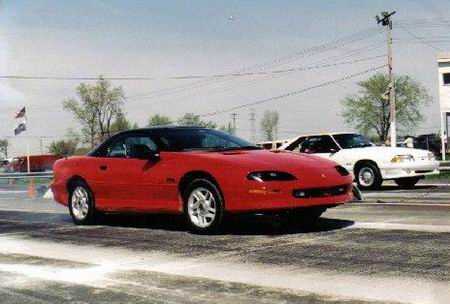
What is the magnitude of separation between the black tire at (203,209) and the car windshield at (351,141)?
9.21 meters

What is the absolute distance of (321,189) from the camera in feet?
23.8

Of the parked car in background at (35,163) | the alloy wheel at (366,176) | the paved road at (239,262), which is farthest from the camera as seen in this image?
the parked car in background at (35,163)

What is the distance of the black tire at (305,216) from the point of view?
7.21 m

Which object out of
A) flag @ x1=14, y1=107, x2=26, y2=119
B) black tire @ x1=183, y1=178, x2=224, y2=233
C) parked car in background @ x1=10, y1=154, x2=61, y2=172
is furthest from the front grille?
parked car in background @ x1=10, y1=154, x2=61, y2=172

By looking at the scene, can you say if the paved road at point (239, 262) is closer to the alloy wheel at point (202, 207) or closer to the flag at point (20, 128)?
the alloy wheel at point (202, 207)

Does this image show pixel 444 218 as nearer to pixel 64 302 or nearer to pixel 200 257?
pixel 200 257

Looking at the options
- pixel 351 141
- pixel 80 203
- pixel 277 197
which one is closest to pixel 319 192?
pixel 277 197

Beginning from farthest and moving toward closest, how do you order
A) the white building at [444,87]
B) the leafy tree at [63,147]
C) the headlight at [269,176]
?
the leafy tree at [63,147] → the white building at [444,87] → the headlight at [269,176]

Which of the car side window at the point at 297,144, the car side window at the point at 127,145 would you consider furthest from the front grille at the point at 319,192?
the car side window at the point at 297,144

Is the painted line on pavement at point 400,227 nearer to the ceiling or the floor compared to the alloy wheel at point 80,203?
nearer to the floor

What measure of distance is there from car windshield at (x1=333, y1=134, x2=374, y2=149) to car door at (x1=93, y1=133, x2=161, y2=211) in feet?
27.7

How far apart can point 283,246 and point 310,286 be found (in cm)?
174

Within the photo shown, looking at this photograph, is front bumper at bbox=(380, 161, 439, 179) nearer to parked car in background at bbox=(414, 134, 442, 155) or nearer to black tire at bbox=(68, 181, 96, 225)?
black tire at bbox=(68, 181, 96, 225)

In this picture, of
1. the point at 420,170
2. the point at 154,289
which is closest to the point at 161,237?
the point at 154,289
